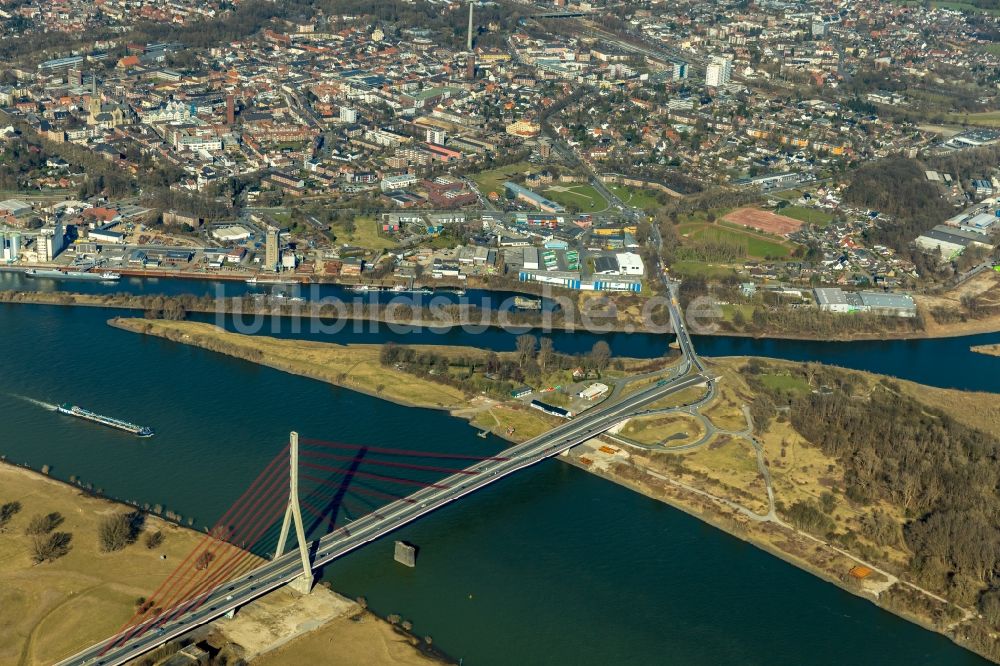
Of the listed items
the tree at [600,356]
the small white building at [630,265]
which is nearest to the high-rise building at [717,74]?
the small white building at [630,265]

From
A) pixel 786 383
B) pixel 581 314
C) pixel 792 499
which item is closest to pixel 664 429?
pixel 792 499

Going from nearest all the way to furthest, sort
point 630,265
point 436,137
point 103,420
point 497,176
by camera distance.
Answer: point 103,420
point 630,265
point 497,176
point 436,137

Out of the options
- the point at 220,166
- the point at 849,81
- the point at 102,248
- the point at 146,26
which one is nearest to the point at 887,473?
the point at 102,248

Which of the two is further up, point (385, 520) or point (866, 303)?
point (866, 303)

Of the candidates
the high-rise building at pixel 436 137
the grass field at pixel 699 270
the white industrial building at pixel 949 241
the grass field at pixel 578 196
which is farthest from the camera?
the high-rise building at pixel 436 137

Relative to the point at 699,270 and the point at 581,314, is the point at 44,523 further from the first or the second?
the point at 699,270

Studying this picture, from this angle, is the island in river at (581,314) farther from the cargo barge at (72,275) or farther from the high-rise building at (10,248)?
the high-rise building at (10,248)

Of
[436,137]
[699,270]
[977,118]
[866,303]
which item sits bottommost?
[866,303]

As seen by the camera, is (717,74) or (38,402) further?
(717,74)
